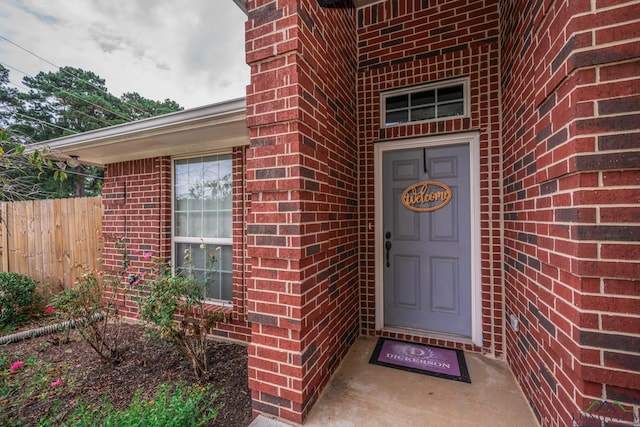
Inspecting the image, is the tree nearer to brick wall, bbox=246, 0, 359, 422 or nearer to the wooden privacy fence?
the wooden privacy fence

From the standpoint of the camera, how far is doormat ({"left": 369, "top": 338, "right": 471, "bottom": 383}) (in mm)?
2139

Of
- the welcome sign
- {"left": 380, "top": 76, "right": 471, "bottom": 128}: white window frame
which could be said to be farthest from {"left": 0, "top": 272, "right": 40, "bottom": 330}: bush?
{"left": 380, "top": 76, "right": 471, "bottom": 128}: white window frame

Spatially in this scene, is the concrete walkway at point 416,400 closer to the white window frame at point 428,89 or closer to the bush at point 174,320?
the bush at point 174,320

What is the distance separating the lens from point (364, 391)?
6.36ft

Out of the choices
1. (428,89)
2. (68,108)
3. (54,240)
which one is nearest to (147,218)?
(54,240)

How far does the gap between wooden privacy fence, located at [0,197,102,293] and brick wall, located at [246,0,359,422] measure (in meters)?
3.66

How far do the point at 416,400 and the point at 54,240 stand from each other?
595cm

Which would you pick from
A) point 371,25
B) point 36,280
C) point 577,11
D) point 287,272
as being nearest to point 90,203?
point 36,280

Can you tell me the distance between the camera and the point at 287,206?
5.34ft

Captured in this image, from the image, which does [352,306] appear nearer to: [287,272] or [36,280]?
[287,272]

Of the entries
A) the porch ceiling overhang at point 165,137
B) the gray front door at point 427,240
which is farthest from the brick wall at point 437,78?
the porch ceiling overhang at point 165,137

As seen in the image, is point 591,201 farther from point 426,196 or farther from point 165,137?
point 165,137

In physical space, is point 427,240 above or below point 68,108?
below

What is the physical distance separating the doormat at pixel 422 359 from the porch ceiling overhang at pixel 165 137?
104 inches
